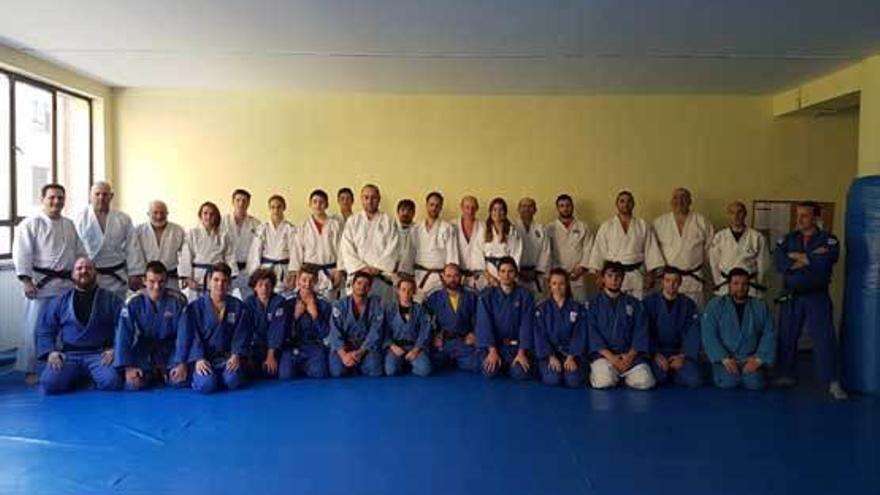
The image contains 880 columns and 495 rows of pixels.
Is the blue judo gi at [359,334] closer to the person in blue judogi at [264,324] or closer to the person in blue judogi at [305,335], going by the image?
the person in blue judogi at [305,335]

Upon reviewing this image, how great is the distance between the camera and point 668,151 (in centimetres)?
678

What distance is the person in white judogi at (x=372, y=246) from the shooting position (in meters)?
5.85

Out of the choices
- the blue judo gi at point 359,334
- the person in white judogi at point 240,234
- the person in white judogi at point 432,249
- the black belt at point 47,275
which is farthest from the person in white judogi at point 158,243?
the person in white judogi at point 432,249

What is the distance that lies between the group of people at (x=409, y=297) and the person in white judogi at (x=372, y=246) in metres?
0.01

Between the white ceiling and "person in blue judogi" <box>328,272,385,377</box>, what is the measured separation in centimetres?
171

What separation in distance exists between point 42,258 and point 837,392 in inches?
208

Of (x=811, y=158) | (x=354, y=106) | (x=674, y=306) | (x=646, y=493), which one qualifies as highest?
(x=354, y=106)

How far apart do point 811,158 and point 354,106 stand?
4220mm

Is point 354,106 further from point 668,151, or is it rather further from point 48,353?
point 48,353

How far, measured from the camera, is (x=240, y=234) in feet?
20.0

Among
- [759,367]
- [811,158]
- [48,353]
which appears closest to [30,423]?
[48,353]

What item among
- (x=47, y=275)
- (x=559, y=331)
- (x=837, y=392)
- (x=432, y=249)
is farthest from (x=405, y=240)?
(x=837, y=392)

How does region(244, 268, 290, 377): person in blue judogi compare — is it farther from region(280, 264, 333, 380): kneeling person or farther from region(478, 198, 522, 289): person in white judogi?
region(478, 198, 522, 289): person in white judogi

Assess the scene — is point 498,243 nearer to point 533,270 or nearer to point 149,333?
point 533,270
